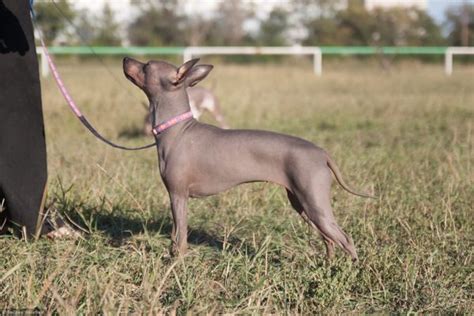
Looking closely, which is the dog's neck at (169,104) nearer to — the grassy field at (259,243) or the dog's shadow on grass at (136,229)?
the grassy field at (259,243)

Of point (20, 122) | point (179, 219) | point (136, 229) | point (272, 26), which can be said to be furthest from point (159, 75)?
point (272, 26)

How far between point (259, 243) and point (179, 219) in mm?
695

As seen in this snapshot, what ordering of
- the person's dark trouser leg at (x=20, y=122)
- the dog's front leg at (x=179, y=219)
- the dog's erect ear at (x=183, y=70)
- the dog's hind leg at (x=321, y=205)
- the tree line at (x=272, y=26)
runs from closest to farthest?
the dog's hind leg at (x=321, y=205) → the dog's erect ear at (x=183, y=70) → the dog's front leg at (x=179, y=219) → the person's dark trouser leg at (x=20, y=122) → the tree line at (x=272, y=26)

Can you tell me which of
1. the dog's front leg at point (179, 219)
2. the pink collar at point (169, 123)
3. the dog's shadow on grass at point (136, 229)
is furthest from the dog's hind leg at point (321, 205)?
the dog's shadow on grass at point (136, 229)

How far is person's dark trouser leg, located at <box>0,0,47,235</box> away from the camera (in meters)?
4.41

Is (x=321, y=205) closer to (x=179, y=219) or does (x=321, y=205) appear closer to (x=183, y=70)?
(x=179, y=219)

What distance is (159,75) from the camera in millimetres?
4004

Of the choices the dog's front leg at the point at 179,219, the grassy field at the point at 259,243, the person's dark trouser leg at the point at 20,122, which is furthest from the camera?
the person's dark trouser leg at the point at 20,122

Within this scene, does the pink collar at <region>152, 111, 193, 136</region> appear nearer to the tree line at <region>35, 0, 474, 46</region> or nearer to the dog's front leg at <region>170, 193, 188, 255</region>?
the dog's front leg at <region>170, 193, 188, 255</region>

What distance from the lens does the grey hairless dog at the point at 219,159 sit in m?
3.76

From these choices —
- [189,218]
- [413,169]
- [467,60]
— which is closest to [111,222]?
[189,218]

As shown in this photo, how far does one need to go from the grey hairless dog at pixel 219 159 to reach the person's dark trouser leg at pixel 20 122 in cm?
79

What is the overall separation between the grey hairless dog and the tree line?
1631 cm

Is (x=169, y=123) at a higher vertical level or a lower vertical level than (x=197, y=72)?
lower
